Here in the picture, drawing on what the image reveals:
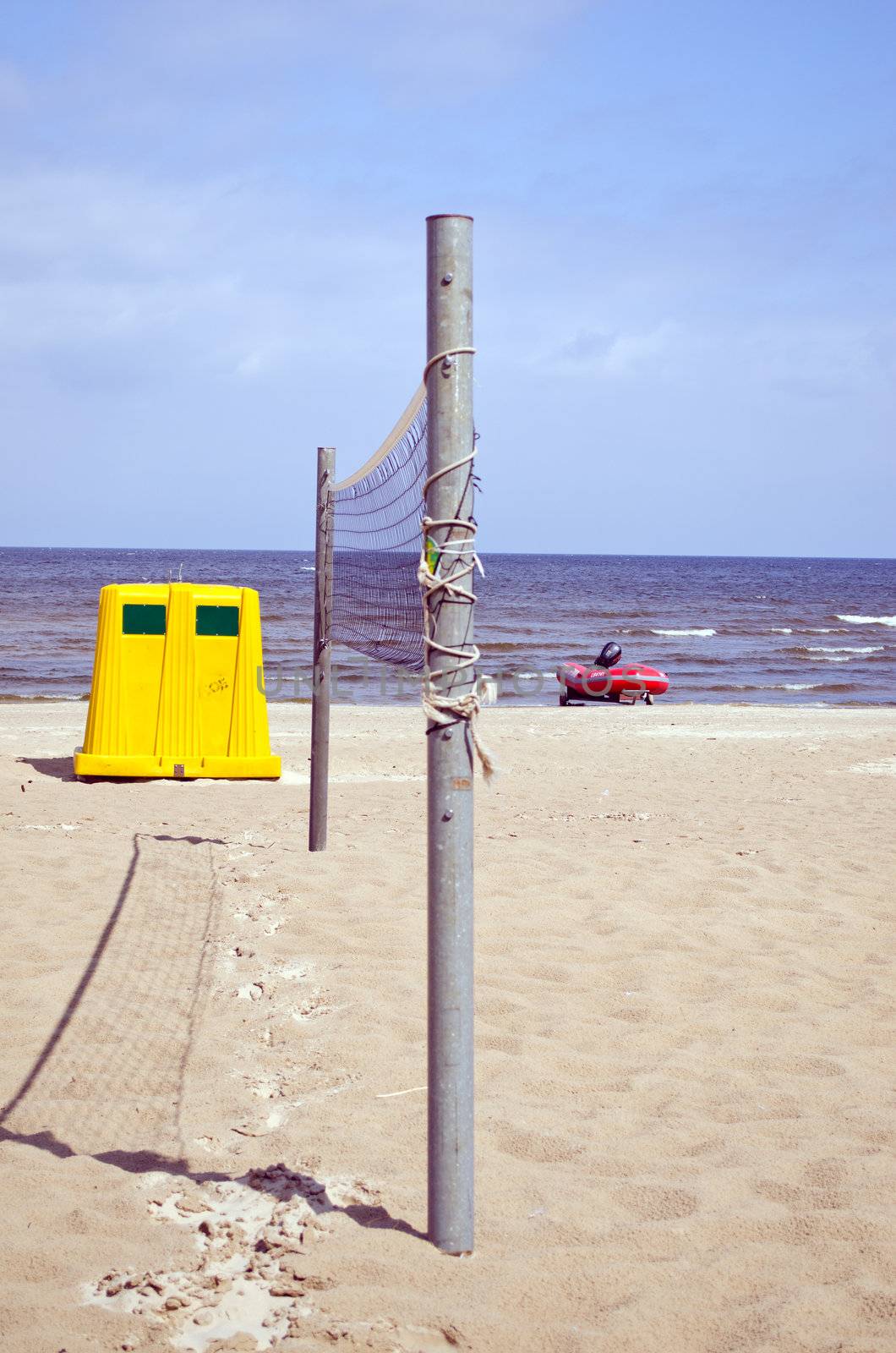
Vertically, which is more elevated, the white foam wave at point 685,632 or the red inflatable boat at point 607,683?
the white foam wave at point 685,632

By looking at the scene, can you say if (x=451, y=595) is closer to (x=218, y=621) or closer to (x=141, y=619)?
(x=218, y=621)

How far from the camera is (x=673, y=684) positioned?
70.1 feet

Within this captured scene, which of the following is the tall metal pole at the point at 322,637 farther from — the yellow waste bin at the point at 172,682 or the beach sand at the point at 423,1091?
the yellow waste bin at the point at 172,682

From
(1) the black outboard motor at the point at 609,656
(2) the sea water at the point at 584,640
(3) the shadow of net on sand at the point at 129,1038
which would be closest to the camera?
(3) the shadow of net on sand at the point at 129,1038

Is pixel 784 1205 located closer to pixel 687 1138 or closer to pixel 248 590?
pixel 687 1138

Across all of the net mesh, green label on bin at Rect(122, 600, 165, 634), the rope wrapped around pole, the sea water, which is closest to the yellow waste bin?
green label on bin at Rect(122, 600, 165, 634)

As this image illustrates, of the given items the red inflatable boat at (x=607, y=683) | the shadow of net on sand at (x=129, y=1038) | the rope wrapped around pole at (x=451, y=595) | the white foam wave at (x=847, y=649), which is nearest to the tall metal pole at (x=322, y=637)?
the shadow of net on sand at (x=129, y=1038)

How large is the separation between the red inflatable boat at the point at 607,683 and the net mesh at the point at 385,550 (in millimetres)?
11099

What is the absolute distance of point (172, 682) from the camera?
787 centimetres

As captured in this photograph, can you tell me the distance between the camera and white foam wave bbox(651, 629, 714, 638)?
32.2 meters

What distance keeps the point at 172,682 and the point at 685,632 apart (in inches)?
1055

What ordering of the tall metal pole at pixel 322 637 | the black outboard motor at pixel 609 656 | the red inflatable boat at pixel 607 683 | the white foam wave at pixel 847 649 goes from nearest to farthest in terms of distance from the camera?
the tall metal pole at pixel 322 637
the red inflatable boat at pixel 607 683
the black outboard motor at pixel 609 656
the white foam wave at pixel 847 649

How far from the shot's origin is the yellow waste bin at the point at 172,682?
784cm

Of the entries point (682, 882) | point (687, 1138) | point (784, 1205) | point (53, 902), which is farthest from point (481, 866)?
point (784, 1205)
